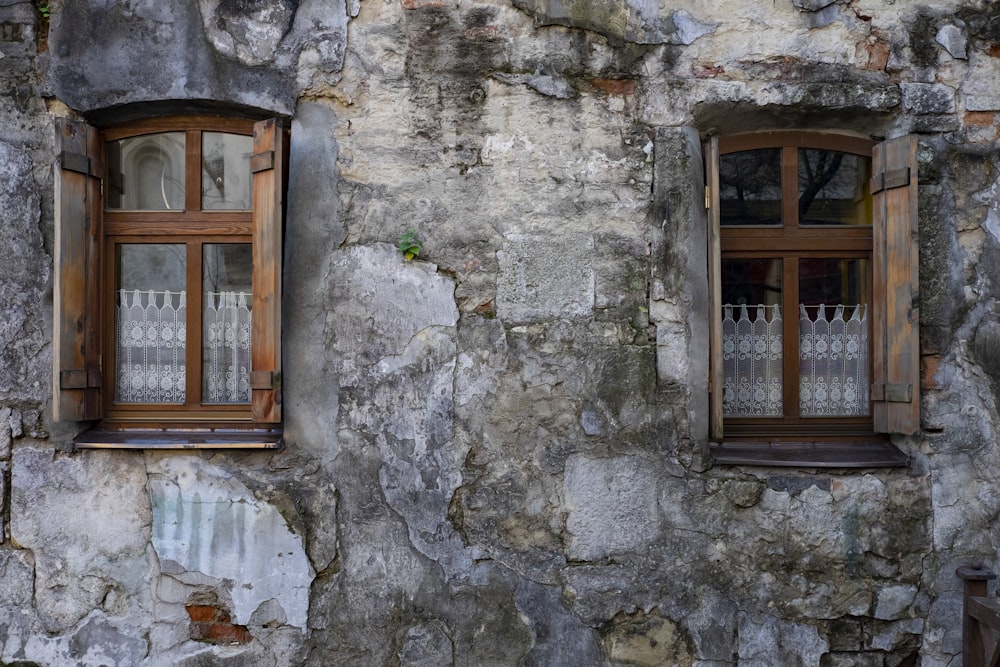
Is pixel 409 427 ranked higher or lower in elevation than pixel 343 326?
lower

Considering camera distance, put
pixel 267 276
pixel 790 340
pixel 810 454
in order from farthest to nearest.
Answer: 1. pixel 790 340
2. pixel 810 454
3. pixel 267 276

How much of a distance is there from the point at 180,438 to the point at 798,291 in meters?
2.85

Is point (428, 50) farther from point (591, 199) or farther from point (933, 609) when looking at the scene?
point (933, 609)

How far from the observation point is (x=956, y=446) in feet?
10.9

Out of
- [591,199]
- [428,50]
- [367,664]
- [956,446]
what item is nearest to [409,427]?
[367,664]

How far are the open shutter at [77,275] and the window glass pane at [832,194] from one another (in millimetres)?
3221

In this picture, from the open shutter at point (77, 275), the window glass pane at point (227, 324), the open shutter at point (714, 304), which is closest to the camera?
the open shutter at point (77, 275)

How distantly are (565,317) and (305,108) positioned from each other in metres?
1.46

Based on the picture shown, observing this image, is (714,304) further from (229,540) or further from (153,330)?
(153,330)

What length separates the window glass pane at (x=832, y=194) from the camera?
139 inches

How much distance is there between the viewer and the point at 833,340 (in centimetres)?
350

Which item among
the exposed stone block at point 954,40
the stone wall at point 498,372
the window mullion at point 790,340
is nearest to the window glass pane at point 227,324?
the stone wall at point 498,372

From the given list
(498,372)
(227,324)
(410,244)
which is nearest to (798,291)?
(498,372)

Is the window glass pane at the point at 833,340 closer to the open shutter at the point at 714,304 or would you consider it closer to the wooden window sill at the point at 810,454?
the wooden window sill at the point at 810,454
